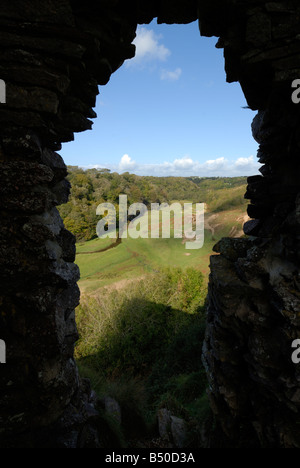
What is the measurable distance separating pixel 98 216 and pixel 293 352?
152 feet

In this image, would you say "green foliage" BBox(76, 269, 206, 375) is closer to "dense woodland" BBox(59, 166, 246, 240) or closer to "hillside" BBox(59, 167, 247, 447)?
"hillside" BBox(59, 167, 247, 447)

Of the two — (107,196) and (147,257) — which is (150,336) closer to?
(147,257)

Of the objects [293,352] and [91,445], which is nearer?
[293,352]

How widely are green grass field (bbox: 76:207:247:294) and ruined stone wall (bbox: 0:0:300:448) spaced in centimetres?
1890

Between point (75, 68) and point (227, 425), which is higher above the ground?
point (75, 68)

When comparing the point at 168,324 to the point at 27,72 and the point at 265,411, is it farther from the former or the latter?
the point at 27,72

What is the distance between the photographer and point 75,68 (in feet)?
13.5

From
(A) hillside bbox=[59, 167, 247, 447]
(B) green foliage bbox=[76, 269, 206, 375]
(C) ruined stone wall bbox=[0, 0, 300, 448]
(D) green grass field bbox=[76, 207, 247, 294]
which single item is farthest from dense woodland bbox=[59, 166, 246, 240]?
(C) ruined stone wall bbox=[0, 0, 300, 448]

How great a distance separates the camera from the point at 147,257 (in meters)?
31.1

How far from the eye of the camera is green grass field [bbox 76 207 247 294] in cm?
2507

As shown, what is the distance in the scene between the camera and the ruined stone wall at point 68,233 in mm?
3646

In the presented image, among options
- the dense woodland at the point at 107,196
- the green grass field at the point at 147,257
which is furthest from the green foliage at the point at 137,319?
the dense woodland at the point at 107,196

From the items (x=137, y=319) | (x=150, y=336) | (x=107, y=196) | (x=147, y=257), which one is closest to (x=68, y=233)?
(x=150, y=336)
